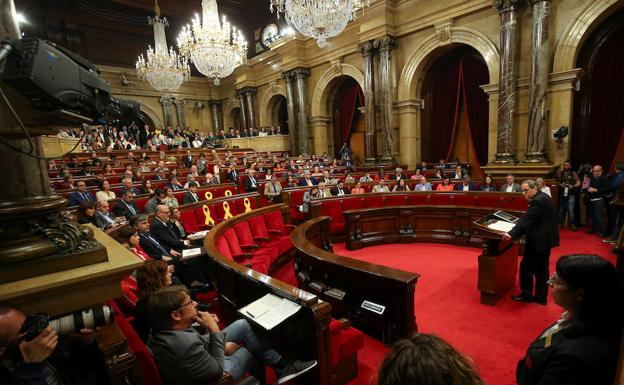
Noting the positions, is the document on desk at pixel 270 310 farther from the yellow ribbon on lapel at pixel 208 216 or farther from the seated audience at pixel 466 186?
the seated audience at pixel 466 186

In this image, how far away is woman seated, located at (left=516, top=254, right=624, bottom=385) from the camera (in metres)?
1.01

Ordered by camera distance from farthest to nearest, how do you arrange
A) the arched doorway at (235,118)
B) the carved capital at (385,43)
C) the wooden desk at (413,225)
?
the arched doorway at (235,118) < the carved capital at (385,43) < the wooden desk at (413,225)

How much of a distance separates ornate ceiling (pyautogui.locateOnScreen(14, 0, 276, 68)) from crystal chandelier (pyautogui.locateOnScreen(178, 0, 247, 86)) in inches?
308

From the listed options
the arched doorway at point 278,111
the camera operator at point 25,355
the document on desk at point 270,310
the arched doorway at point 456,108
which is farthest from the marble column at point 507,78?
the arched doorway at point 278,111

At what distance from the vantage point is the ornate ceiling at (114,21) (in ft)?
45.3

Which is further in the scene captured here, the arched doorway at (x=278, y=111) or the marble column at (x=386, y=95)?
the arched doorway at (x=278, y=111)

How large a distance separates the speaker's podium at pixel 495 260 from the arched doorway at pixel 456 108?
24.5ft

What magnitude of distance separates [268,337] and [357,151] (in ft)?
41.1

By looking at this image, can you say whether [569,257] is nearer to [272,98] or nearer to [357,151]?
[357,151]

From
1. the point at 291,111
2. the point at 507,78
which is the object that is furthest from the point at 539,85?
the point at 291,111

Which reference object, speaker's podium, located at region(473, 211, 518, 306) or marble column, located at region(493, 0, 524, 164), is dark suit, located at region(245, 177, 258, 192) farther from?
marble column, located at region(493, 0, 524, 164)

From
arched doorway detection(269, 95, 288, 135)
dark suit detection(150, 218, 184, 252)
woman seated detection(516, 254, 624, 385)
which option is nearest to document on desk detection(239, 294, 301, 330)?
woman seated detection(516, 254, 624, 385)

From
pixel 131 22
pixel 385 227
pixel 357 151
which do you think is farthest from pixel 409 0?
pixel 131 22

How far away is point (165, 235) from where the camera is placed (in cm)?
371
